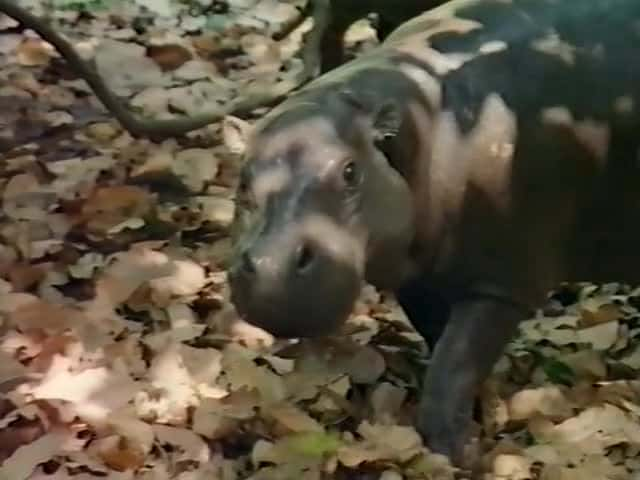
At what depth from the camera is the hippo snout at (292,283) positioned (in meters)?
1.77

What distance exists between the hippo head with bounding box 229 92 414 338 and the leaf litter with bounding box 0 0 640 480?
0.38 meters

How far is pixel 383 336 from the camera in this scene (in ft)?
8.32

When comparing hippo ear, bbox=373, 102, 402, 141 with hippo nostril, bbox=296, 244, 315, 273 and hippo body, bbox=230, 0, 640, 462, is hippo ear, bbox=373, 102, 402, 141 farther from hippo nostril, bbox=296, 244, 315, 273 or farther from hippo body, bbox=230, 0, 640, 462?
hippo nostril, bbox=296, 244, 315, 273

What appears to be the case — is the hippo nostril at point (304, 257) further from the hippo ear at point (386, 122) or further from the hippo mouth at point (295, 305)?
the hippo ear at point (386, 122)

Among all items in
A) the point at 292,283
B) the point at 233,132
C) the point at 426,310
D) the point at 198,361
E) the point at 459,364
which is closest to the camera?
the point at 292,283

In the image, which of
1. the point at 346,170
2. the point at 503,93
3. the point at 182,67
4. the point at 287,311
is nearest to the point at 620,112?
the point at 503,93

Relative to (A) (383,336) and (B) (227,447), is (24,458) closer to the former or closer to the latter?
(B) (227,447)

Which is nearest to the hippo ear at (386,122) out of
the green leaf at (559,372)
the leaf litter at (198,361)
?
the leaf litter at (198,361)

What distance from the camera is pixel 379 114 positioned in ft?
6.28

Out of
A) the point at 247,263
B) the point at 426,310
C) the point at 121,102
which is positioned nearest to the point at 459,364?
the point at 426,310

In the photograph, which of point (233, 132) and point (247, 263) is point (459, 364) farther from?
point (233, 132)

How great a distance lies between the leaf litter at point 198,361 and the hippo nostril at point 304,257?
0.45 meters

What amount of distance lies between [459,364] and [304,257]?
425 mm

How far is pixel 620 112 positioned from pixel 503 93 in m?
0.19
